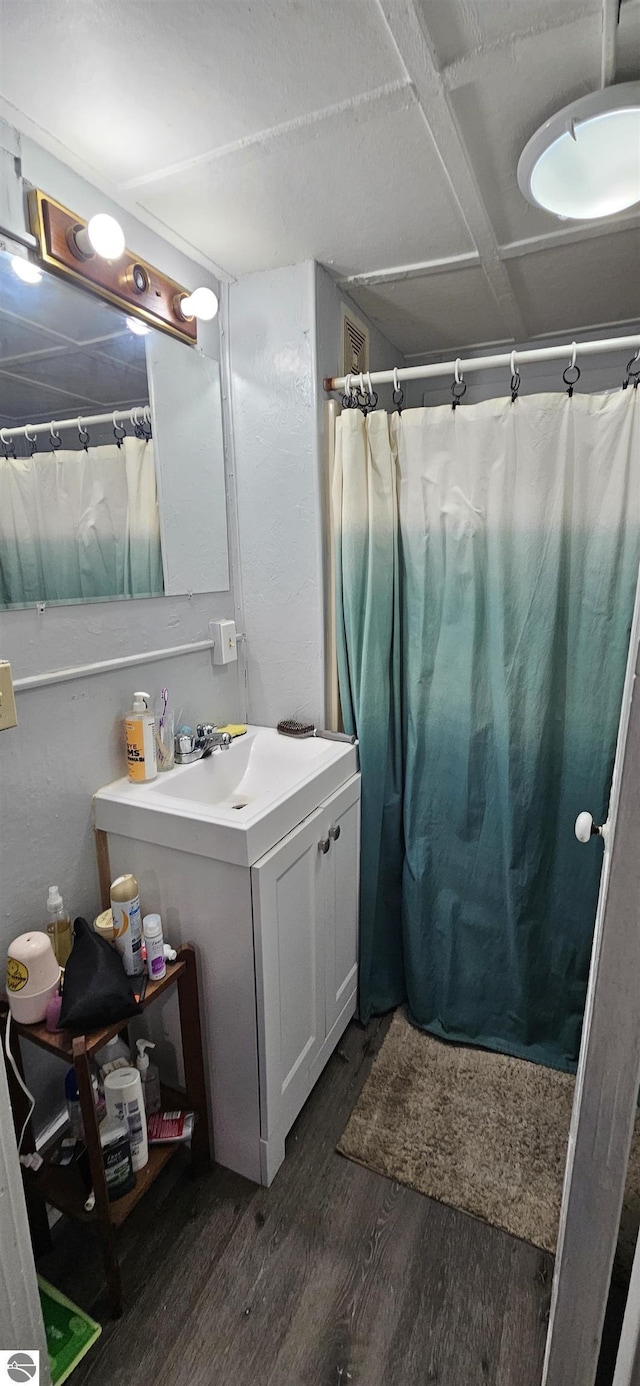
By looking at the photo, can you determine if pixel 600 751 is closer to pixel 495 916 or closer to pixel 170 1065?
pixel 495 916

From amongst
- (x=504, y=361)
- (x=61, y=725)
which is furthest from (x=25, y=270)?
(x=504, y=361)

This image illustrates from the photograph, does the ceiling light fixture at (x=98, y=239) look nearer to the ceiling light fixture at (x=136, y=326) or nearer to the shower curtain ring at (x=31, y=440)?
the ceiling light fixture at (x=136, y=326)

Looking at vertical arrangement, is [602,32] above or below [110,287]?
above

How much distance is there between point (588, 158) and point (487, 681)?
111 cm

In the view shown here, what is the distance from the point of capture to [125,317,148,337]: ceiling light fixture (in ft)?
4.48

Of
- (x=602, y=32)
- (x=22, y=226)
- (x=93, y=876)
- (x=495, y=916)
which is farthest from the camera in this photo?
(x=495, y=916)

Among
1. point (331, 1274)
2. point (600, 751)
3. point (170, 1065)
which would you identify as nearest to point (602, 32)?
point (600, 751)

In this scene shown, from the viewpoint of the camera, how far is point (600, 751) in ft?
5.07

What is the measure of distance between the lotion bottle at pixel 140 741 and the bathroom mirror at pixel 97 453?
0.28 meters

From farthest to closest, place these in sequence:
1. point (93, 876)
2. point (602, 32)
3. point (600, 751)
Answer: point (600, 751), point (93, 876), point (602, 32)

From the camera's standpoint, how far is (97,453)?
1313mm

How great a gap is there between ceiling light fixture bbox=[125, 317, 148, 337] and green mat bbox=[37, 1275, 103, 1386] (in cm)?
201

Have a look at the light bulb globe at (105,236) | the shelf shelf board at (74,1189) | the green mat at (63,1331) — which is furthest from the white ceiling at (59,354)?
the green mat at (63,1331)

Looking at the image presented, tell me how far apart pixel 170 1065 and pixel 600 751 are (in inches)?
53.4
